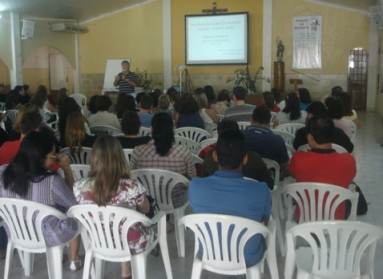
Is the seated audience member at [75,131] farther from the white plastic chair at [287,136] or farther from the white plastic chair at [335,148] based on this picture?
the white plastic chair at [287,136]

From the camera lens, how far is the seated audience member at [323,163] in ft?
9.15

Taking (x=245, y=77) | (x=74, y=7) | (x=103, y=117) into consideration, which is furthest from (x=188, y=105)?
(x=74, y=7)

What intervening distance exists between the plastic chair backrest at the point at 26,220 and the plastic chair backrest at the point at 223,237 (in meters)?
0.78

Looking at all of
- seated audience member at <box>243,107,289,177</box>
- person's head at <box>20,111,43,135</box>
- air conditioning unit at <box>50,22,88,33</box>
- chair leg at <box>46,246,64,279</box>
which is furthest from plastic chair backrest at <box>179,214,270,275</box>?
air conditioning unit at <box>50,22,88,33</box>

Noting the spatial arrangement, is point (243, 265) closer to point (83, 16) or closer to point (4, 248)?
point (4, 248)

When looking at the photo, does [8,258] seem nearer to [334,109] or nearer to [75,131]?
[75,131]

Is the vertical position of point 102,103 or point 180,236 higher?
point 102,103

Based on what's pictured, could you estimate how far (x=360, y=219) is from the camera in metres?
3.93

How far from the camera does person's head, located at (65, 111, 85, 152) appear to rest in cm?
371

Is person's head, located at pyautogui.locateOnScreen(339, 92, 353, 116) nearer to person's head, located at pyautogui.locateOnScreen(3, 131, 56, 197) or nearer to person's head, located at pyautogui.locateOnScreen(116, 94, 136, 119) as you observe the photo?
person's head, located at pyautogui.locateOnScreen(116, 94, 136, 119)

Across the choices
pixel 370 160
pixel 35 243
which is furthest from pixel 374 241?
pixel 370 160

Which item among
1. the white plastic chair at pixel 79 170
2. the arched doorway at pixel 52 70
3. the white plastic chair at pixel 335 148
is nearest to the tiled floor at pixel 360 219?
the white plastic chair at pixel 79 170

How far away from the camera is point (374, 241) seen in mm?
2027

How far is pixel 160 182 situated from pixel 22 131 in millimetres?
1324
